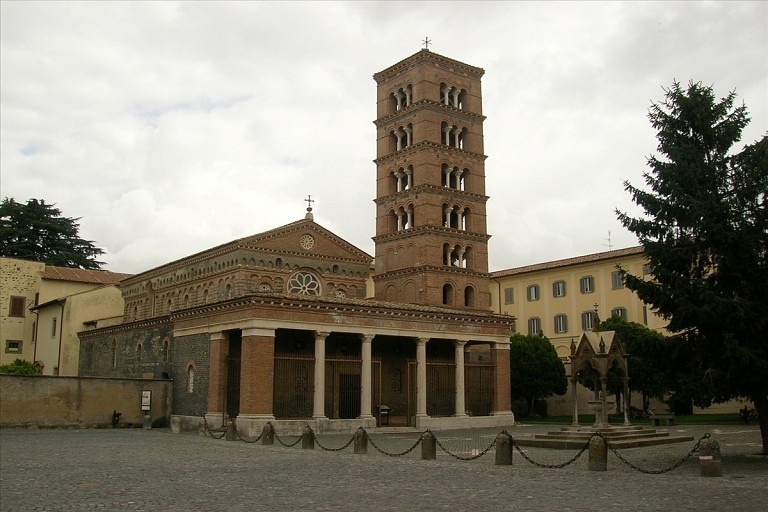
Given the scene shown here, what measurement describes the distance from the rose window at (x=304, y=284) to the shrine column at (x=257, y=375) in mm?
10928

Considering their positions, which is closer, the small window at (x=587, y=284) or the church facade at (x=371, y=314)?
the church facade at (x=371, y=314)

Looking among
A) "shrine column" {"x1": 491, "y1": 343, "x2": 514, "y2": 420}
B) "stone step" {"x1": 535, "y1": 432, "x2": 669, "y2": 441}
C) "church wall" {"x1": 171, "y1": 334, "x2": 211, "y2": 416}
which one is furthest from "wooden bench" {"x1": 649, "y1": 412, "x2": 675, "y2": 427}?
"church wall" {"x1": 171, "y1": 334, "x2": 211, "y2": 416}

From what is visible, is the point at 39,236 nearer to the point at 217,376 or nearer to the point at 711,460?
the point at 217,376

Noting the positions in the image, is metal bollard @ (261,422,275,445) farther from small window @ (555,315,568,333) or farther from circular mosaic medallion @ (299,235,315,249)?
small window @ (555,315,568,333)

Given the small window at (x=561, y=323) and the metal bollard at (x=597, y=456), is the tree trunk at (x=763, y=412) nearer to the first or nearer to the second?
the metal bollard at (x=597, y=456)

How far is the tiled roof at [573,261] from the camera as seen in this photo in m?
47.7

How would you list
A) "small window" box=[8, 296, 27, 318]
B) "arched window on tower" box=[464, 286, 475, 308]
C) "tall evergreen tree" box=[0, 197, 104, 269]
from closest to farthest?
"arched window on tower" box=[464, 286, 475, 308]
"small window" box=[8, 296, 27, 318]
"tall evergreen tree" box=[0, 197, 104, 269]

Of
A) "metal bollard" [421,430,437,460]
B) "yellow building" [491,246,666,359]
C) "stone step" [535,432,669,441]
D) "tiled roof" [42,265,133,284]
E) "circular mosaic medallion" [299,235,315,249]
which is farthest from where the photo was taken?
"tiled roof" [42,265,133,284]

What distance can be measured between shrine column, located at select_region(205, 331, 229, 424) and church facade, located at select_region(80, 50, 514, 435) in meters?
0.05

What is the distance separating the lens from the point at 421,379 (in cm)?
3109

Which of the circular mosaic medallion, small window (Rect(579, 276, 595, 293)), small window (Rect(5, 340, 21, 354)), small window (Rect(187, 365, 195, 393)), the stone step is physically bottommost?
the stone step

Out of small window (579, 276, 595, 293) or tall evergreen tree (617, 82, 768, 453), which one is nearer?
tall evergreen tree (617, 82, 768, 453)

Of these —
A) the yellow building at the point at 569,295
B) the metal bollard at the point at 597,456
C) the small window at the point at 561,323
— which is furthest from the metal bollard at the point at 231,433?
the small window at the point at 561,323

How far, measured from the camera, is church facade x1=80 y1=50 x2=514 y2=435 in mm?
28250
